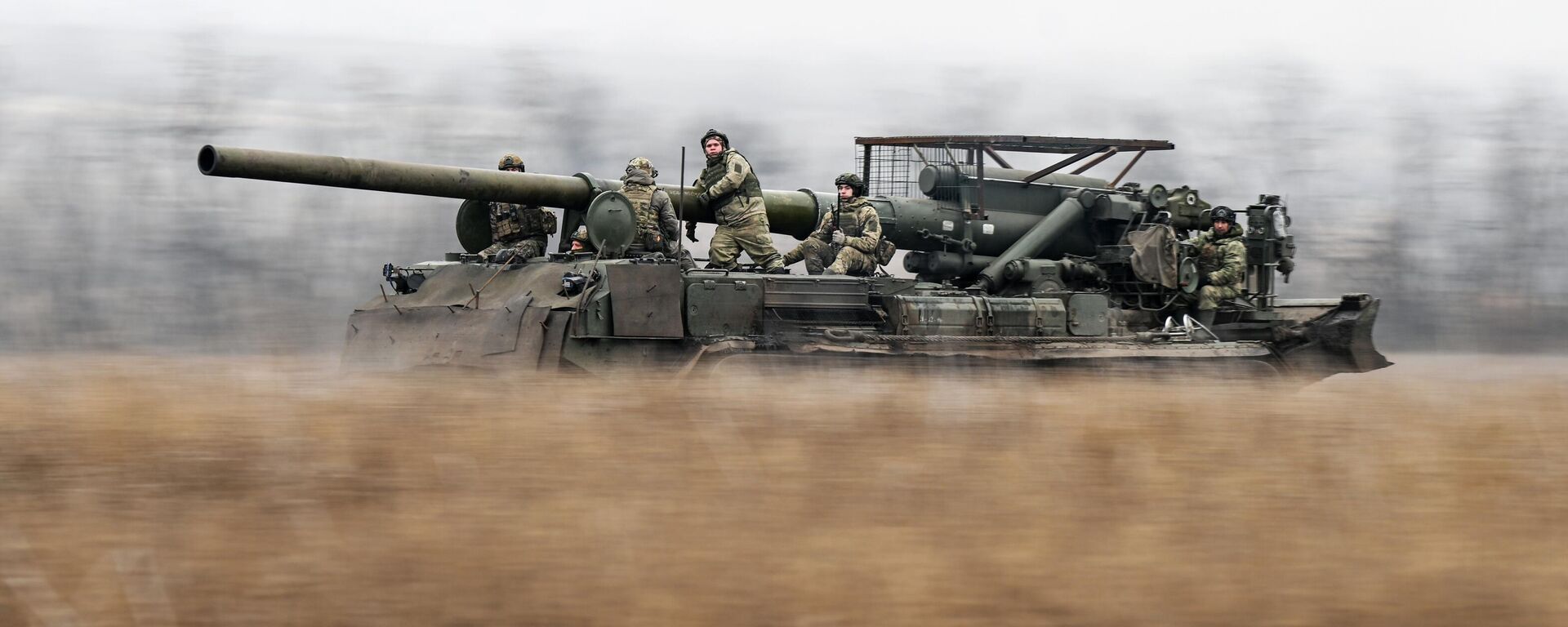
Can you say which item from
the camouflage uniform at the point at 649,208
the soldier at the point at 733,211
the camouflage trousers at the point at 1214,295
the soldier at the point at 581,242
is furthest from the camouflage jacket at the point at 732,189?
the camouflage trousers at the point at 1214,295

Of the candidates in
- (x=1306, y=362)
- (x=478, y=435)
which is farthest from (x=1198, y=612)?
(x=1306, y=362)

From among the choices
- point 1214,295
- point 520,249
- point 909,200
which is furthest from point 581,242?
point 1214,295

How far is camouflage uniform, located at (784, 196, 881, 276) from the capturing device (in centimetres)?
1297

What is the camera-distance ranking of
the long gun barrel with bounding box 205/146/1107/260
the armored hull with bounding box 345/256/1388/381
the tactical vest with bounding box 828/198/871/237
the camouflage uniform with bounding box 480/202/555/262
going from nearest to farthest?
1. the armored hull with bounding box 345/256/1388/381
2. the long gun barrel with bounding box 205/146/1107/260
3. the camouflage uniform with bounding box 480/202/555/262
4. the tactical vest with bounding box 828/198/871/237

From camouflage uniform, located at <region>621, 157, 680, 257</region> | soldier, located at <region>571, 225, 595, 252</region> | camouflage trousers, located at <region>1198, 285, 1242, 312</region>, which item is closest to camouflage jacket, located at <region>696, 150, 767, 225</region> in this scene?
camouflage uniform, located at <region>621, 157, 680, 257</region>

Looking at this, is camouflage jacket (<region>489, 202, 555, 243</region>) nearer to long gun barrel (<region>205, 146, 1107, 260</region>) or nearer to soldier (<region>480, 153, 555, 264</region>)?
soldier (<region>480, 153, 555, 264</region>)

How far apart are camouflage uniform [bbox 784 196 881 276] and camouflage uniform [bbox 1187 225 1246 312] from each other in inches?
142

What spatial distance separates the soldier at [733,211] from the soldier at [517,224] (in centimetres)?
126

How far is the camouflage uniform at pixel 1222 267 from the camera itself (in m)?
14.9

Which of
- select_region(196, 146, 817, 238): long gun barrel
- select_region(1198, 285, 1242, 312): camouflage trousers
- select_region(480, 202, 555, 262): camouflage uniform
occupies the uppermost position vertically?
select_region(196, 146, 817, 238): long gun barrel

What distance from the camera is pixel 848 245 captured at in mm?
12984

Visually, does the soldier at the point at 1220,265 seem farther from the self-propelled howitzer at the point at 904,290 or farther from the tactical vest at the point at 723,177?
the tactical vest at the point at 723,177

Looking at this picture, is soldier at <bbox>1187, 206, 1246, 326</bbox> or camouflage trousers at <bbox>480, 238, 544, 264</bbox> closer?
camouflage trousers at <bbox>480, 238, 544, 264</bbox>

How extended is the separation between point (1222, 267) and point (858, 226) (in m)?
4.06
